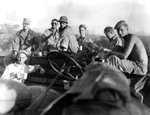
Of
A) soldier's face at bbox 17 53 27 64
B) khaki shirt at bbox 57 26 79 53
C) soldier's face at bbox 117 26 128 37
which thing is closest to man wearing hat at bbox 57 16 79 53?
khaki shirt at bbox 57 26 79 53

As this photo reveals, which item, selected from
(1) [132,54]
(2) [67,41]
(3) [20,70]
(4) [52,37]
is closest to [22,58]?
(3) [20,70]

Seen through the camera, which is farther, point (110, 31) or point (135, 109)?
point (110, 31)

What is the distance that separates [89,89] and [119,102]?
29cm

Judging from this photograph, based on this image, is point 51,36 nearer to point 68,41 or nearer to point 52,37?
point 52,37

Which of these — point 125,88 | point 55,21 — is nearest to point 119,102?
point 125,88

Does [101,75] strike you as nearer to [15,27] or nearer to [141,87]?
[141,87]

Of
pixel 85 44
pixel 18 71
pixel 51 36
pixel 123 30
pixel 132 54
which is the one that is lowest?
pixel 18 71

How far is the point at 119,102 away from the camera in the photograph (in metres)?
2.60

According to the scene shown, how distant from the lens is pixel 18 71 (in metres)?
5.87

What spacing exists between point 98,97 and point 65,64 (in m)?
1.43

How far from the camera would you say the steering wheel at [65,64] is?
383 cm

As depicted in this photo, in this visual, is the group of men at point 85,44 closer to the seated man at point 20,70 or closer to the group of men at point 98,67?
the group of men at point 98,67

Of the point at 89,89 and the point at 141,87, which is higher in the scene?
the point at 89,89

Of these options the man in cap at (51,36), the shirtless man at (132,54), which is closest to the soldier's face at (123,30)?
the shirtless man at (132,54)
